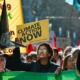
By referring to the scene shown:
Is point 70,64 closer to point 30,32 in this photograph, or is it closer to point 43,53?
point 43,53

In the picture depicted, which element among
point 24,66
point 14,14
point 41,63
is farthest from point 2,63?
point 14,14

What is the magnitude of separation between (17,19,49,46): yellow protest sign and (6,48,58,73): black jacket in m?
2.74

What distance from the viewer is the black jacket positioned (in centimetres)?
970

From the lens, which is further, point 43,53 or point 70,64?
point 70,64

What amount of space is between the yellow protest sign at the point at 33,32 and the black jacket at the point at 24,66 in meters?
2.74

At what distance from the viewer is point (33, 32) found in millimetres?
13250

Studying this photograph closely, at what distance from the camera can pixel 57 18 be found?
57.2 metres

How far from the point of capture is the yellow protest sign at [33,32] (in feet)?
42.8

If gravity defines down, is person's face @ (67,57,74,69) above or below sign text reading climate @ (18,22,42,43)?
below

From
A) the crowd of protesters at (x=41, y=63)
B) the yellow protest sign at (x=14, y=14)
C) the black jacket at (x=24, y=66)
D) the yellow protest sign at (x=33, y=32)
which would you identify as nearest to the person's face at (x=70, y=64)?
the crowd of protesters at (x=41, y=63)

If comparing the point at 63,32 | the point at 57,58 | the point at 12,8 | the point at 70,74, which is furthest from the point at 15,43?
the point at 63,32

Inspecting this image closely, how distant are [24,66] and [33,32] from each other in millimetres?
3386

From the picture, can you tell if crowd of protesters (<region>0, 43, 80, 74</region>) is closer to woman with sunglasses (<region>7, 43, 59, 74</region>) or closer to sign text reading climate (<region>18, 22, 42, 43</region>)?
woman with sunglasses (<region>7, 43, 59, 74</region>)

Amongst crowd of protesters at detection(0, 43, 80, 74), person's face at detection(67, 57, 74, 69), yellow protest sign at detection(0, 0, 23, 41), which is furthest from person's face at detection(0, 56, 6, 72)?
yellow protest sign at detection(0, 0, 23, 41)
